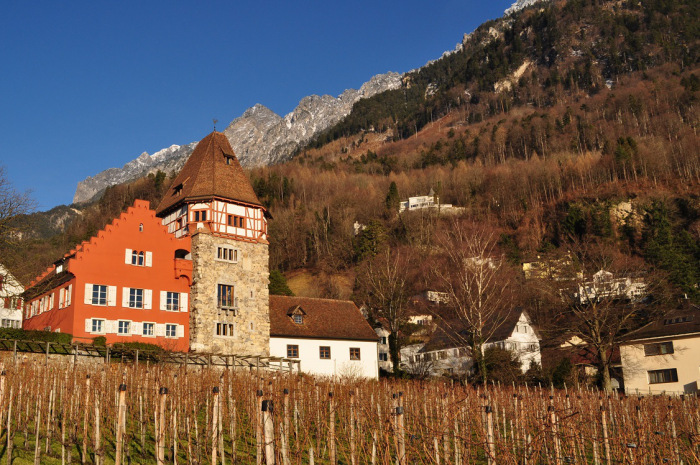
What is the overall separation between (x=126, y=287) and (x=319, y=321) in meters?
13.6

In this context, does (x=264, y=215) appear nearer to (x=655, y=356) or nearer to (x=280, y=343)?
(x=280, y=343)

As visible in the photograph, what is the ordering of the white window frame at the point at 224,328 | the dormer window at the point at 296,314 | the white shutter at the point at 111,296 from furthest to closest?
the dormer window at the point at 296,314 < the white window frame at the point at 224,328 < the white shutter at the point at 111,296

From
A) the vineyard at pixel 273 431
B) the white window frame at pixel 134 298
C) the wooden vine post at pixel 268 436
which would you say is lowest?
the vineyard at pixel 273 431

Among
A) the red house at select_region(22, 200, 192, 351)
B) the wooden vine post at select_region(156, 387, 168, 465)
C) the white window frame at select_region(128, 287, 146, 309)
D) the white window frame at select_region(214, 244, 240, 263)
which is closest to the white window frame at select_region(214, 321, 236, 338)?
the red house at select_region(22, 200, 192, 351)

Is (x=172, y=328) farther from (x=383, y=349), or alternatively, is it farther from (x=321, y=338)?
(x=383, y=349)

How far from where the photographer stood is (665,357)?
139 ft

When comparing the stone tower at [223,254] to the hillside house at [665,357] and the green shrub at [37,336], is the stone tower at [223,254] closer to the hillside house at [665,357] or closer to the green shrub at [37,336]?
the green shrub at [37,336]

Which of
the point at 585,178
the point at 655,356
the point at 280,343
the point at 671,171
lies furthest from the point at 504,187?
the point at 280,343

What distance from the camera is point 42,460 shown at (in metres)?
14.0

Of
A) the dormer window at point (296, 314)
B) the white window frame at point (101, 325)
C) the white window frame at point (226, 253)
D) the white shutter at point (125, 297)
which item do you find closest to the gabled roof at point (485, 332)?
the dormer window at point (296, 314)

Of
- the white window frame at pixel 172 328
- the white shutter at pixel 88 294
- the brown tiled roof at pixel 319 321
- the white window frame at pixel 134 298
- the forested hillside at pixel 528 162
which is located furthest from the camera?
the forested hillside at pixel 528 162

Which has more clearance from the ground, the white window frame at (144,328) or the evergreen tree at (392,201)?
the evergreen tree at (392,201)

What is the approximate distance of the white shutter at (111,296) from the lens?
121 feet

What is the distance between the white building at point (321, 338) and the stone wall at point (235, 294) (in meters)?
1.86
